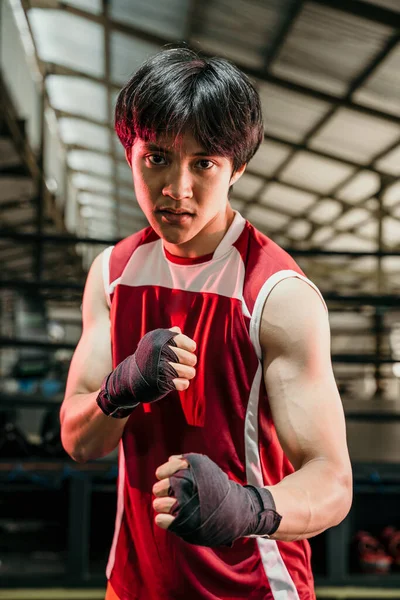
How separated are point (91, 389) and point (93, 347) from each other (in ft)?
0.24

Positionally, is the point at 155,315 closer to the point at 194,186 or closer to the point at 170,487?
the point at 194,186

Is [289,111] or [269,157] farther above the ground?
[269,157]

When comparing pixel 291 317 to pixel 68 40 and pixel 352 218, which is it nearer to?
pixel 68 40

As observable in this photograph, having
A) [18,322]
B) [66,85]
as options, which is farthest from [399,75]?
[66,85]

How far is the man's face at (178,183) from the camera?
0.97 m

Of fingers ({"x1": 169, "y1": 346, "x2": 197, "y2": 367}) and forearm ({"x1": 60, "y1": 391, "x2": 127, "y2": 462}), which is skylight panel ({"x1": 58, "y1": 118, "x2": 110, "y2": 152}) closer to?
forearm ({"x1": 60, "y1": 391, "x2": 127, "y2": 462})

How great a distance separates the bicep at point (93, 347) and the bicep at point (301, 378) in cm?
30

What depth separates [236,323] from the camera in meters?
1.06

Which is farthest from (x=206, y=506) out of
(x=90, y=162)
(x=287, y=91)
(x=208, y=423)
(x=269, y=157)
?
(x=90, y=162)

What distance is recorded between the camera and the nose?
3.18 feet

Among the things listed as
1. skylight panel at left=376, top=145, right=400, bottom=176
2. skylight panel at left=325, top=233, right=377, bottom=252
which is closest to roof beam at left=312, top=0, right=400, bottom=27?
skylight panel at left=376, top=145, right=400, bottom=176

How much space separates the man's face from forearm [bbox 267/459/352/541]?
1.31ft

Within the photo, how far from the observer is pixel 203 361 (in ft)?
3.51

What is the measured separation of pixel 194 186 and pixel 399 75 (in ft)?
17.3
